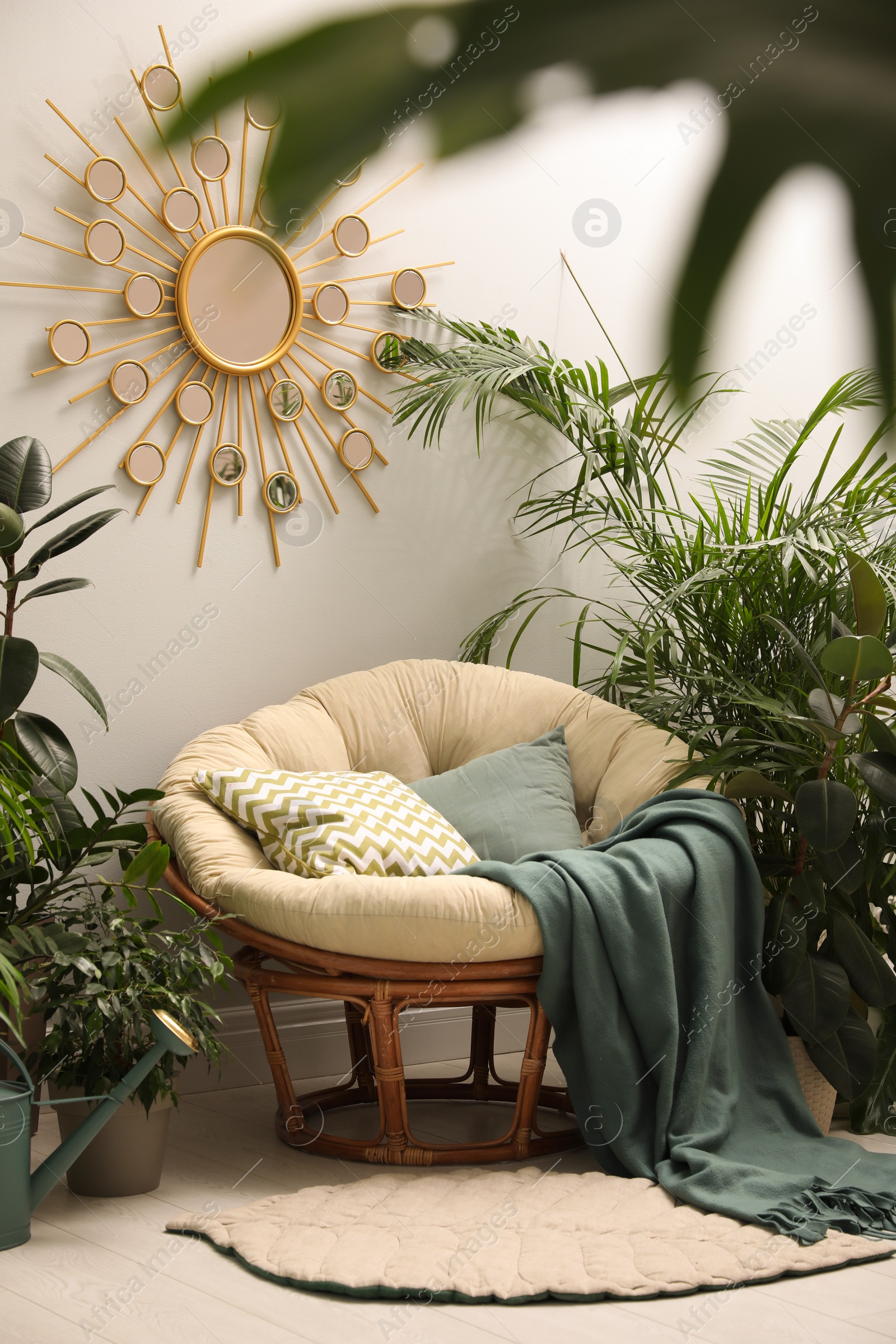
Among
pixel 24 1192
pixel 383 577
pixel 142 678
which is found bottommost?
pixel 24 1192

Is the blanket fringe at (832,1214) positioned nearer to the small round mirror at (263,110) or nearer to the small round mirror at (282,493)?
the small round mirror at (282,493)

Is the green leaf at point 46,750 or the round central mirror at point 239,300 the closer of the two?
the green leaf at point 46,750

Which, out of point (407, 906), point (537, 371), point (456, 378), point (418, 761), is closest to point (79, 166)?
point (456, 378)

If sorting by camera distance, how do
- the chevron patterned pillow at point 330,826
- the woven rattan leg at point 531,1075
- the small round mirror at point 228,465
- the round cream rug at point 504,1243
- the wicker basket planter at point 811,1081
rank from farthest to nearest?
the small round mirror at point 228,465, the wicker basket planter at point 811,1081, the chevron patterned pillow at point 330,826, the woven rattan leg at point 531,1075, the round cream rug at point 504,1243

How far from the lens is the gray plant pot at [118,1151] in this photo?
1.89 meters

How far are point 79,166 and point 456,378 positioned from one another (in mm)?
930

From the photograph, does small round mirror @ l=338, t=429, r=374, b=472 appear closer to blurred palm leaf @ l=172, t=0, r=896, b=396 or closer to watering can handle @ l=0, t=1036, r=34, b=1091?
blurred palm leaf @ l=172, t=0, r=896, b=396

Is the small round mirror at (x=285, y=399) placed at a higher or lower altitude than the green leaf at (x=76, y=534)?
higher

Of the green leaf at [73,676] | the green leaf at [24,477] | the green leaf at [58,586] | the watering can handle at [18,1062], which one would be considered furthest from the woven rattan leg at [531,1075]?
the green leaf at [24,477]

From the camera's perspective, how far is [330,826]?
7.08 ft

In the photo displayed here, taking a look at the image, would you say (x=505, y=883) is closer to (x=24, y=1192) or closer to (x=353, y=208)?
(x=24, y=1192)

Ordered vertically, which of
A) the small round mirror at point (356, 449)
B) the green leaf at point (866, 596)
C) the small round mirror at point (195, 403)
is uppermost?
the small round mirror at point (195, 403)

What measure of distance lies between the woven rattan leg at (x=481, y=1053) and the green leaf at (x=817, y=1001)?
628mm

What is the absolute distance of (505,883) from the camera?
1994 mm
